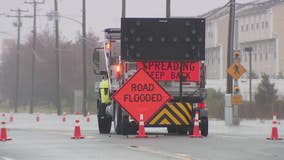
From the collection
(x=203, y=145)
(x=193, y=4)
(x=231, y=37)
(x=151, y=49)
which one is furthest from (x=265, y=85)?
(x=193, y=4)

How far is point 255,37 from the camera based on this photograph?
339ft

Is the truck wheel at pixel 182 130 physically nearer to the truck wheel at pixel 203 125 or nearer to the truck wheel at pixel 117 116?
the truck wheel at pixel 203 125

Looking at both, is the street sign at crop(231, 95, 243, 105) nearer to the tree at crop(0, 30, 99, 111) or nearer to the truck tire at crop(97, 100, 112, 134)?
the truck tire at crop(97, 100, 112, 134)

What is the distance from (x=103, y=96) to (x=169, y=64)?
3.48 meters

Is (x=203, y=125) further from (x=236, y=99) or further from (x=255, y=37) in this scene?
(x=255, y=37)


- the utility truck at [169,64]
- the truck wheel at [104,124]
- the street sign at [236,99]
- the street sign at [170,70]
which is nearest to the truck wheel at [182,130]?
the utility truck at [169,64]

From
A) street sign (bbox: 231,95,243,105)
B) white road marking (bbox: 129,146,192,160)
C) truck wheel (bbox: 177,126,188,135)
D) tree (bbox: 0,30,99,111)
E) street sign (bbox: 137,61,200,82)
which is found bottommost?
white road marking (bbox: 129,146,192,160)

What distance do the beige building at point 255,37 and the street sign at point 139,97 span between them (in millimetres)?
70921

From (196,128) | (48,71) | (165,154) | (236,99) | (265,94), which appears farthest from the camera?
(48,71)

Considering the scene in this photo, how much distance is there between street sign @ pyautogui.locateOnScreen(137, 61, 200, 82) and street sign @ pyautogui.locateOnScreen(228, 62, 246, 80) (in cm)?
1341

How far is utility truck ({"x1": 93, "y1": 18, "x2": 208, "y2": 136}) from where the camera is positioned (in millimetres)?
24703

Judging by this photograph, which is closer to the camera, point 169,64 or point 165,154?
point 165,154

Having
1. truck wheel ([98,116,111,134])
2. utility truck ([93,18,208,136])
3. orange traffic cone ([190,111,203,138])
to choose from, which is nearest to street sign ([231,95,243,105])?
truck wheel ([98,116,111,134])

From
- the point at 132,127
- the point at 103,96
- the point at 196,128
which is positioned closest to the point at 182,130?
the point at 132,127
